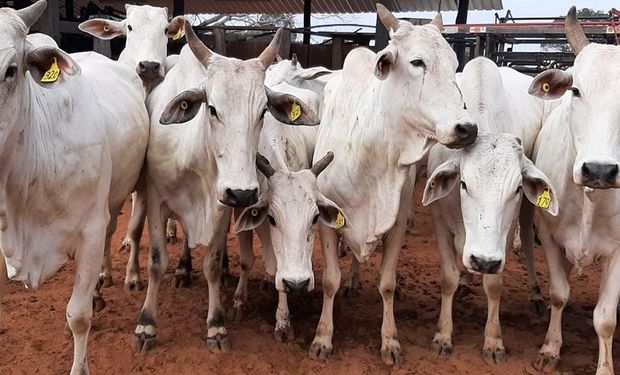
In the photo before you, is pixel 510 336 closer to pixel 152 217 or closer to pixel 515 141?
pixel 515 141

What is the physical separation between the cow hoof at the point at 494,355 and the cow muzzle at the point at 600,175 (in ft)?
5.08

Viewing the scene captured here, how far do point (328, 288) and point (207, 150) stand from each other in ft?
4.39

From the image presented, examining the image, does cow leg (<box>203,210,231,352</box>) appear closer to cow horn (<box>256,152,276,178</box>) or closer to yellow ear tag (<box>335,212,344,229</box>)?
cow horn (<box>256,152,276,178</box>)

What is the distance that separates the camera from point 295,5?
55.3 ft

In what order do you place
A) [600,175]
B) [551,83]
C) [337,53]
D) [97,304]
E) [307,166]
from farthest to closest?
[337,53] < [307,166] < [97,304] < [551,83] < [600,175]

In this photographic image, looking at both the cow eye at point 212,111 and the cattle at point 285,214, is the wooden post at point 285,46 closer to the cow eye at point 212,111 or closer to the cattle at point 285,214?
the cattle at point 285,214

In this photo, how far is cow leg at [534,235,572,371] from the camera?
168 inches

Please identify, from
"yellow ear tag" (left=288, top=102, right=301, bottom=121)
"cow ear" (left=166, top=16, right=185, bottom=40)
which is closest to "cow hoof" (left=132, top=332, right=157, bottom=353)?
"yellow ear tag" (left=288, top=102, right=301, bottom=121)

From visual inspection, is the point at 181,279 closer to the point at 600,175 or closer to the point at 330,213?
the point at 330,213

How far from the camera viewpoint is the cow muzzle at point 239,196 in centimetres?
342

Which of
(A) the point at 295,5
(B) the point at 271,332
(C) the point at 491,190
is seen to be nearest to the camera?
(C) the point at 491,190

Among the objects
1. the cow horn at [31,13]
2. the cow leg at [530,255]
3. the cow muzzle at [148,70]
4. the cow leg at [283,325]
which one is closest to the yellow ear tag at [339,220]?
the cow leg at [283,325]

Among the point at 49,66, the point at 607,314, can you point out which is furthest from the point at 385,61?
the point at 607,314

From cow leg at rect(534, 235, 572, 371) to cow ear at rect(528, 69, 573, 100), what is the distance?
36.2 inches
